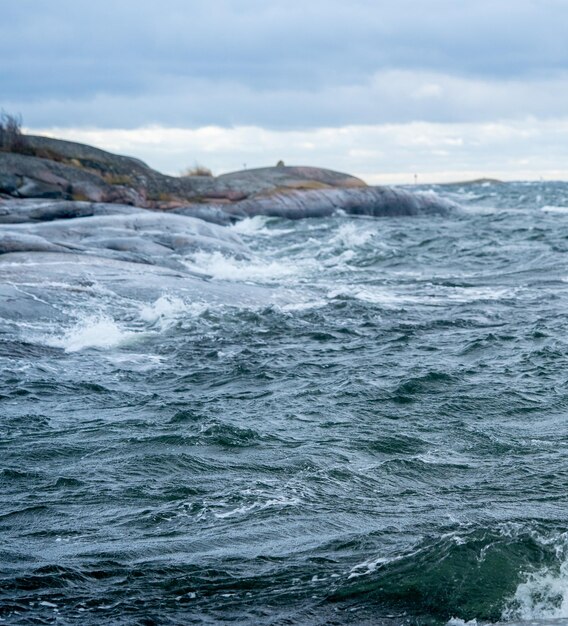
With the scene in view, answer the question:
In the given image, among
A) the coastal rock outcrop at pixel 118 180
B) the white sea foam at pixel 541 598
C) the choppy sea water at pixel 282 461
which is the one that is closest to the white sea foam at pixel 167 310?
the choppy sea water at pixel 282 461

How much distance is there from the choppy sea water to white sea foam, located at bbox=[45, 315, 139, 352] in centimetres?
5

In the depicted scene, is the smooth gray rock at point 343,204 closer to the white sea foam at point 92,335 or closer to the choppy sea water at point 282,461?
the choppy sea water at point 282,461

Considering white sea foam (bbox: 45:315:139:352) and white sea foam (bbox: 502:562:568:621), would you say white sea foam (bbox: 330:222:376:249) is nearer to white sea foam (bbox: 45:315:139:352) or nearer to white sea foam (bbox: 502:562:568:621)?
white sea foam (bbox: 45:315:139:352)

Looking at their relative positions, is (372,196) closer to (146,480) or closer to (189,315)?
(189,315)

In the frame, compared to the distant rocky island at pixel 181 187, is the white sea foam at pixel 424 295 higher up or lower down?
lower down

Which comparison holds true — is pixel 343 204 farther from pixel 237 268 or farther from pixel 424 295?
pixel 424 295

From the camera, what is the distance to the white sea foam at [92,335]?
14714 mm

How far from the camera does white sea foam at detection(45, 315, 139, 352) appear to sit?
1471 centimetres

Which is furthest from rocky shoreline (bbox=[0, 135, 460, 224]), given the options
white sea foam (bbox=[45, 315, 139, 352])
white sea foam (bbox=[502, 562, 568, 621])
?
white sea foam (bbox=[502, 562, 568, 621])

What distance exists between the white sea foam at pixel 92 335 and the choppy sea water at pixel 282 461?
48mm

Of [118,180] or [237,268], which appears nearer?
[237,268]

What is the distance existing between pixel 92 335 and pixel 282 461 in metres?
6.71

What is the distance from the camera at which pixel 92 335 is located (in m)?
15.3

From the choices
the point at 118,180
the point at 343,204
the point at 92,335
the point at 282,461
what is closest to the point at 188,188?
the point at 118,180
